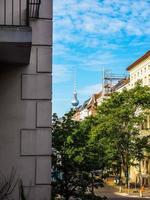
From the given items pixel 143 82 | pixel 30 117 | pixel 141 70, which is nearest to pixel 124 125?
pixel 143 82

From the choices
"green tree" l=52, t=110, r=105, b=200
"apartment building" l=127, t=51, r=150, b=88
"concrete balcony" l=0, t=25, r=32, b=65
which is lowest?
"green tree" l=52, t=110, r=105, b=200

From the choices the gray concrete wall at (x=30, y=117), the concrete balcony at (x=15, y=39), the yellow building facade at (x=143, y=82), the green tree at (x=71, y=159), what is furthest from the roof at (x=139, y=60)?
the concrete balcony at (x=15, y=39)

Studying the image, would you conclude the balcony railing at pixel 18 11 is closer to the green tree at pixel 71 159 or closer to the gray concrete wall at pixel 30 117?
the gray concrete wall at pixel 30 117

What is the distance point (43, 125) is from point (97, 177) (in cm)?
726

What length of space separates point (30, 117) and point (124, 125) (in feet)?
173

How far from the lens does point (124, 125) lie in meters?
59.4

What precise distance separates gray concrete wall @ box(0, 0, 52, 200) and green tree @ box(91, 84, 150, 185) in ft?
166

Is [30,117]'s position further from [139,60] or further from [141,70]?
[139,60]

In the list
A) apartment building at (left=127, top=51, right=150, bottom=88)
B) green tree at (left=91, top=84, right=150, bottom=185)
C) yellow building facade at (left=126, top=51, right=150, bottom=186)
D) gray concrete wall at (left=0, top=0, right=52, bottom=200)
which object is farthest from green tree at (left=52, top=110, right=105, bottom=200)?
apartment building at (left=127, top=51, right=150, bottom=88)

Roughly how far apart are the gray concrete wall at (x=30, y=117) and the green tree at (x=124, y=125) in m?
50.5

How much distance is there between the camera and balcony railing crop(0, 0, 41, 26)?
699cm

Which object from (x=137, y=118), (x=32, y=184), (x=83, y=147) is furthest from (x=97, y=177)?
(x=137, y=118)

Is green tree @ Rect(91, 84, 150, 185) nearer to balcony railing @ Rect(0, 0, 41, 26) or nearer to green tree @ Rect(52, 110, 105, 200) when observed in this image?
green tree @ Rect(52, 110, 105, 200)

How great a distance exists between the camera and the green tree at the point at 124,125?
57969 mm
